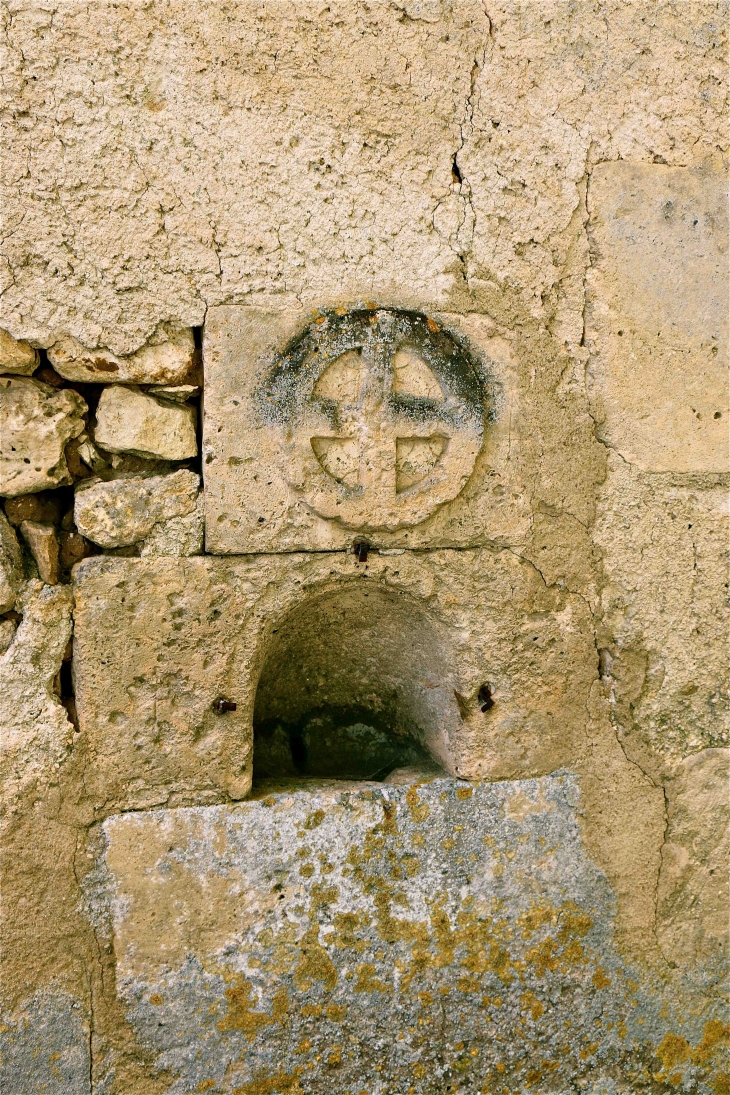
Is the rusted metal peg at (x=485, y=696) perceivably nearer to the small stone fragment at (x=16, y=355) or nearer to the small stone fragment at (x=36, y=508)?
the small stone fragment at (x=36, y=508)

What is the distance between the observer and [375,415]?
1.77m

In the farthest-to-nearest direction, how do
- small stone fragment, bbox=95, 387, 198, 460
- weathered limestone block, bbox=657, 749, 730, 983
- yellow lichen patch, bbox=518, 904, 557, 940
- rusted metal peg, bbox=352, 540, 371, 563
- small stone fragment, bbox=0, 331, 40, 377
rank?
weathered limestone block, bbox=657, 749, 730, 983 < yellow lichen patch, bbox=518, 904, 557, 940 < rusted metal peg, bbox=352, 540, 371, 563 < small stone fragment, bbox=95, 387, 198, 460 < small stone fragment, bbox=0, 331, 40, 377

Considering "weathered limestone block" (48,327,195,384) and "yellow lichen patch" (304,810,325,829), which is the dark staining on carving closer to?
"weathered limestone block" (48,327,195,384)

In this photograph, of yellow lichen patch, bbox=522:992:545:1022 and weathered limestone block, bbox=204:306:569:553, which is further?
yellow lichen patch, bbox=522:992:545:1022

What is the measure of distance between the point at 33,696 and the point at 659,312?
1.63 metres

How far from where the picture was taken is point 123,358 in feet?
5.48

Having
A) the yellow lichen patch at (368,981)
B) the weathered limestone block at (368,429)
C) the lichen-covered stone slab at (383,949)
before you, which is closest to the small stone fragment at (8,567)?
the weathered limestone block at (368,429)

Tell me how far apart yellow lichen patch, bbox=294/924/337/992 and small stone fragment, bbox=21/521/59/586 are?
94 cm

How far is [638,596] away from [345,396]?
855 mm

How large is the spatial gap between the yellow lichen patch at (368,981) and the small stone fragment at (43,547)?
107 centimetres

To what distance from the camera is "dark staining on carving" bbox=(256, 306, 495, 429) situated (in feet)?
5.68

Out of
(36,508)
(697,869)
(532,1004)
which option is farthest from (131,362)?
(697,869)

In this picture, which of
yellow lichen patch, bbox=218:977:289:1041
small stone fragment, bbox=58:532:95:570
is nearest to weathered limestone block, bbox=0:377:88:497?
small stone fragment, bbox=58:532:95:570

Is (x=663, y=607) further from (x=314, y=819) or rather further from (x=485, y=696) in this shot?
(x=314, y=819)
